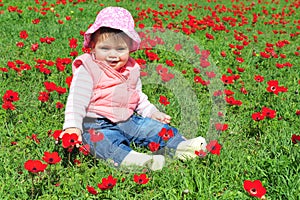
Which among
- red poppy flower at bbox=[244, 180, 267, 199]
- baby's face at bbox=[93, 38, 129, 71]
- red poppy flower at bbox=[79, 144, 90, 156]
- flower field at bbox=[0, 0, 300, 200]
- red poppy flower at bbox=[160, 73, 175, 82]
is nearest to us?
red poppy flower at bbox=[244, 180, 267, 199]

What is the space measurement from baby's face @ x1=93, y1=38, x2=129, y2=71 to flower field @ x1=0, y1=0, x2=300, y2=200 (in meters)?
0.48

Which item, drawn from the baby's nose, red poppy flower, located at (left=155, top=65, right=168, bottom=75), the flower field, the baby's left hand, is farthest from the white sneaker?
red poppy flower, located at (left=155, top=65, right=168, bottom=75)

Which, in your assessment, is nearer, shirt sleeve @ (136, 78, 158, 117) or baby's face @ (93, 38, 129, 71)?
baby's face @ (93, 38, 129, 71)

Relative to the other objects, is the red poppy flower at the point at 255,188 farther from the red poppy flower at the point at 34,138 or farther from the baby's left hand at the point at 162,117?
the red poppy flower at the point at 34,138

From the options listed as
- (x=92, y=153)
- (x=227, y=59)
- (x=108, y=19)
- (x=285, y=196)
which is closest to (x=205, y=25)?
(x=227, y=59)

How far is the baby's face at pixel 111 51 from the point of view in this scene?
322 cm

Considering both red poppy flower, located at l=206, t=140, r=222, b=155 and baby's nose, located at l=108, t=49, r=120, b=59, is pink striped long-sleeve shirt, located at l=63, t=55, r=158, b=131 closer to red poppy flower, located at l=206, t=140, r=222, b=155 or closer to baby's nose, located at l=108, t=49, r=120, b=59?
baby's nose, located at l=108, t=49, r=120, b=59

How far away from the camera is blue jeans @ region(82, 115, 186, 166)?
2.94 metres

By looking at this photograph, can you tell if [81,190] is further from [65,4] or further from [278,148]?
[65,4]

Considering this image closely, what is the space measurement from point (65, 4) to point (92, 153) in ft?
19.6

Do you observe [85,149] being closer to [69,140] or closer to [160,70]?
[69,140]

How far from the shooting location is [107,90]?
3.29m

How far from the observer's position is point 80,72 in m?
3.19

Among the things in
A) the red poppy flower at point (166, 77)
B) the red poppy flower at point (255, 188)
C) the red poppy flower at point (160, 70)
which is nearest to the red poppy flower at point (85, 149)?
the red poppy flower at point (255, 188)
